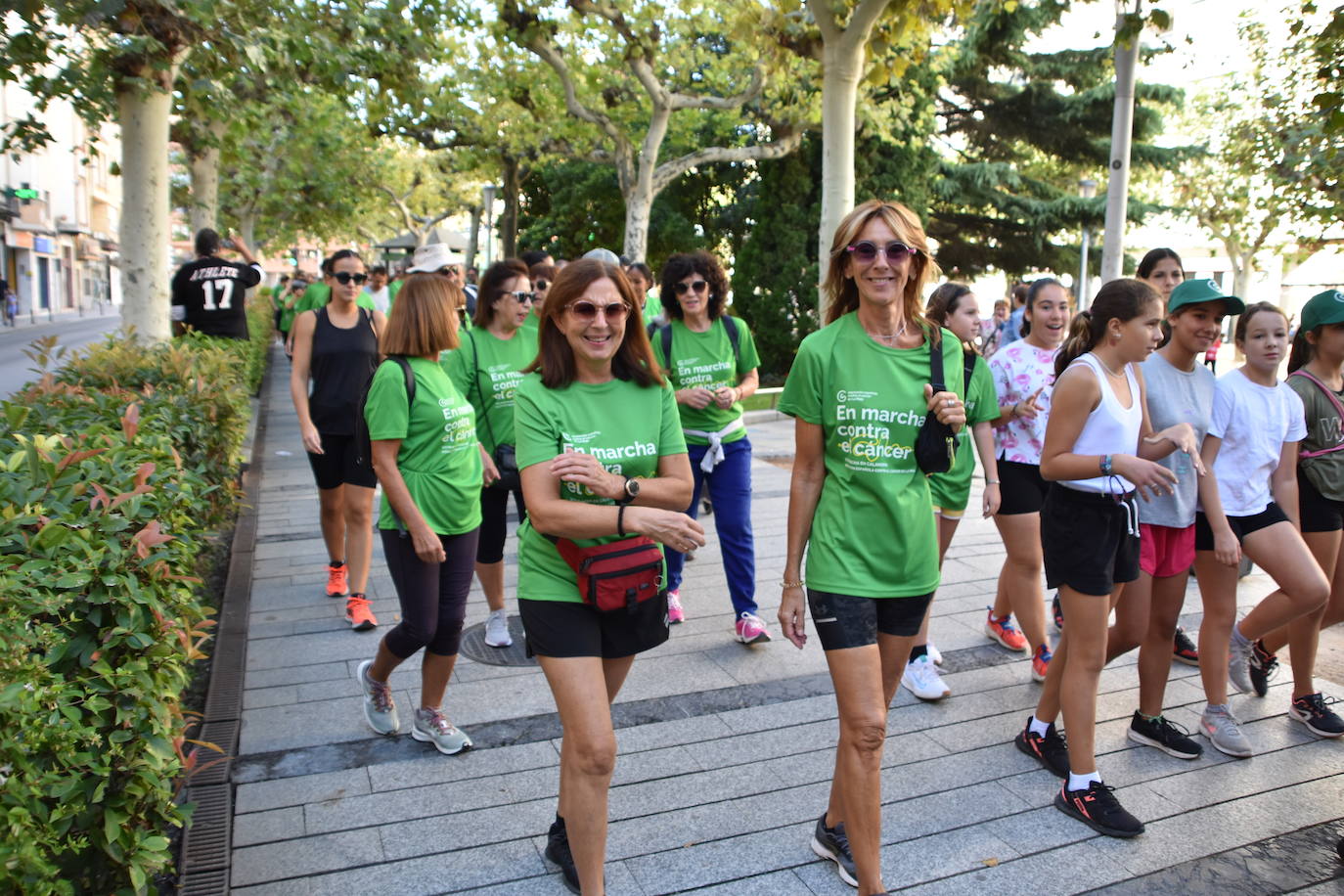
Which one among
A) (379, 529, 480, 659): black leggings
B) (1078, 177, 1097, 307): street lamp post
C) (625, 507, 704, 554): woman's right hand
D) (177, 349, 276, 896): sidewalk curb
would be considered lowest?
(177, 349, 276, 896): sidewalk curb

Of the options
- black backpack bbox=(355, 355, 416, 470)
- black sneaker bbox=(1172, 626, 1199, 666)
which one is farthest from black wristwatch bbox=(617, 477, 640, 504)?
black sneaker bbox=(1172, 626, 1199, 666)

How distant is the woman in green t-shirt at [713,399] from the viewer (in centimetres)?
536

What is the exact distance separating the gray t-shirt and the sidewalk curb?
3.54 m

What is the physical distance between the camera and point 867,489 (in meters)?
2.95

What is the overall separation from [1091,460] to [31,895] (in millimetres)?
3177

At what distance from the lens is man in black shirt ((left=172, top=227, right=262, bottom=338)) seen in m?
8.91

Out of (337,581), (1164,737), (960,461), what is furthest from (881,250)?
(337,581)

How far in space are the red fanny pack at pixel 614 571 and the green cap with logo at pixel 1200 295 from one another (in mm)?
2390

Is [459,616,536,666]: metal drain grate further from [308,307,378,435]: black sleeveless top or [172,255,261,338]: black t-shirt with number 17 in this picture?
[172,255,261,338]: black t-shirt with number 17

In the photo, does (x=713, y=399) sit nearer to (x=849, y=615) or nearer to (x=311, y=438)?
(x=311, y=438)

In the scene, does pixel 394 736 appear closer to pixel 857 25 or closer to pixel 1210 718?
pixel 1210 718

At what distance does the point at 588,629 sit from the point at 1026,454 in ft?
9.25

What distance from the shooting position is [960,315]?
502 cm

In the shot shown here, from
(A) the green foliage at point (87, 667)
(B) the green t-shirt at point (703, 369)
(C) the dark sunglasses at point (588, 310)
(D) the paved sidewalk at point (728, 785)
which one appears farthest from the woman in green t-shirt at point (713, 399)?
(A) the green foliage at point (87, 667)
